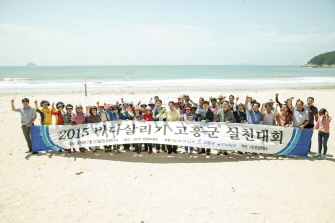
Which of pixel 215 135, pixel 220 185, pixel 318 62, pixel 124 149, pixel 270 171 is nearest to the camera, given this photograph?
pixel 220 185

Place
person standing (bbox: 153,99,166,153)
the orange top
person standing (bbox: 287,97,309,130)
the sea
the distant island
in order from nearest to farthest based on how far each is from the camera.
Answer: the orange top < person standing (bbox: 287,97,309,130) < person standing (bbox: 153,99,166,153) < the sea < the distant island

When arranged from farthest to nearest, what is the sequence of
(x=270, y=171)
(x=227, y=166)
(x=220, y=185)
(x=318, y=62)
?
(x=318, y=62)
(x=227, y=166)
(x=270, y=171)
(x=220, y=185)

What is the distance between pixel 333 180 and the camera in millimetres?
5191

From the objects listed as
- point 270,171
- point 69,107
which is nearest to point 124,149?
point 69,107

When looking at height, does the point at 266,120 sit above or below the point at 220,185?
above

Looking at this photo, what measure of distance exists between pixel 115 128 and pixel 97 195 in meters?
2.56

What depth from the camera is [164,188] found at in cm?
491

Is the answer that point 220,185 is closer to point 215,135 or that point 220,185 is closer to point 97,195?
point 215,135

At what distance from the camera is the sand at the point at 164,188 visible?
3.99m

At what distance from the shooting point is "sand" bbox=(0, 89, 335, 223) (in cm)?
399

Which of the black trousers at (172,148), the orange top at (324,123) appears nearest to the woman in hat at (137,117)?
the black trousers at (172,148)

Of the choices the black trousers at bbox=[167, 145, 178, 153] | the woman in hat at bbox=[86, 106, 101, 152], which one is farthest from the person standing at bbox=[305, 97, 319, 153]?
the woman in hat at bbox=[86, 106, 101, 152]

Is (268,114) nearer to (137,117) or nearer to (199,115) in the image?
(199,115)

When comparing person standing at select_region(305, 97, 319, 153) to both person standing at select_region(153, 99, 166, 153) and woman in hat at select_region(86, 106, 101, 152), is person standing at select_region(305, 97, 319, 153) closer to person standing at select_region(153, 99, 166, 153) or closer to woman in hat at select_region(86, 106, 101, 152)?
person standing at select_region(153, 99, 166, 153)
